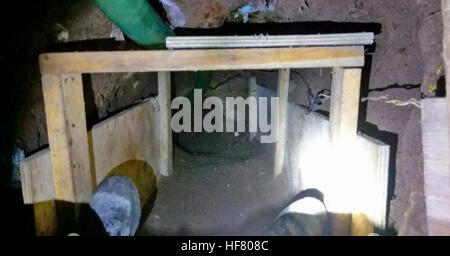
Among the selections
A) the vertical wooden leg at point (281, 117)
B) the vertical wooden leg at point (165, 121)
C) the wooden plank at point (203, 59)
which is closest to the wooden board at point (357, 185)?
the wooden plank at point (203, 59)

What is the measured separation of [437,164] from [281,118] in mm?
2570

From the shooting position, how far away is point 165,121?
4.18 m

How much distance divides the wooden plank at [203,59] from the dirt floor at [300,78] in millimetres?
410

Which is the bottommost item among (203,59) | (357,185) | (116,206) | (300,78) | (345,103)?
(116,206)

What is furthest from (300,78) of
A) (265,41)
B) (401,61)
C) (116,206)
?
(116,206)

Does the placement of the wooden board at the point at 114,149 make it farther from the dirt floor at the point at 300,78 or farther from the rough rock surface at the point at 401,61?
the rough rock surface at the point at 401,61

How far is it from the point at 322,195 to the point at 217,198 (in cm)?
159

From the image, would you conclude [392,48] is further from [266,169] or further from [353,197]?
[266,169]

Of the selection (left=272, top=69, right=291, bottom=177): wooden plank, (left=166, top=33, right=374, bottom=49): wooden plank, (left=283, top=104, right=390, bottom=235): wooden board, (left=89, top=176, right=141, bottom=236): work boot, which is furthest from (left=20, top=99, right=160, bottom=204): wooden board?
(left=283, top=104, right=390, bottom=235): wooden board

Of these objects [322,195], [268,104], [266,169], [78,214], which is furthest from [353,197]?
[268,104]

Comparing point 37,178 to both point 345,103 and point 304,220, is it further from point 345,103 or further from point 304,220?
point 345,103

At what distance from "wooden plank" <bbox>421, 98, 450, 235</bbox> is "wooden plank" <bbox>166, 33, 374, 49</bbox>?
0.57 m

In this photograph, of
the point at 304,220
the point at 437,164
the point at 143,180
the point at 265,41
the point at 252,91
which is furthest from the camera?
the point at 252,91

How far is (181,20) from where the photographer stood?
2947mm
